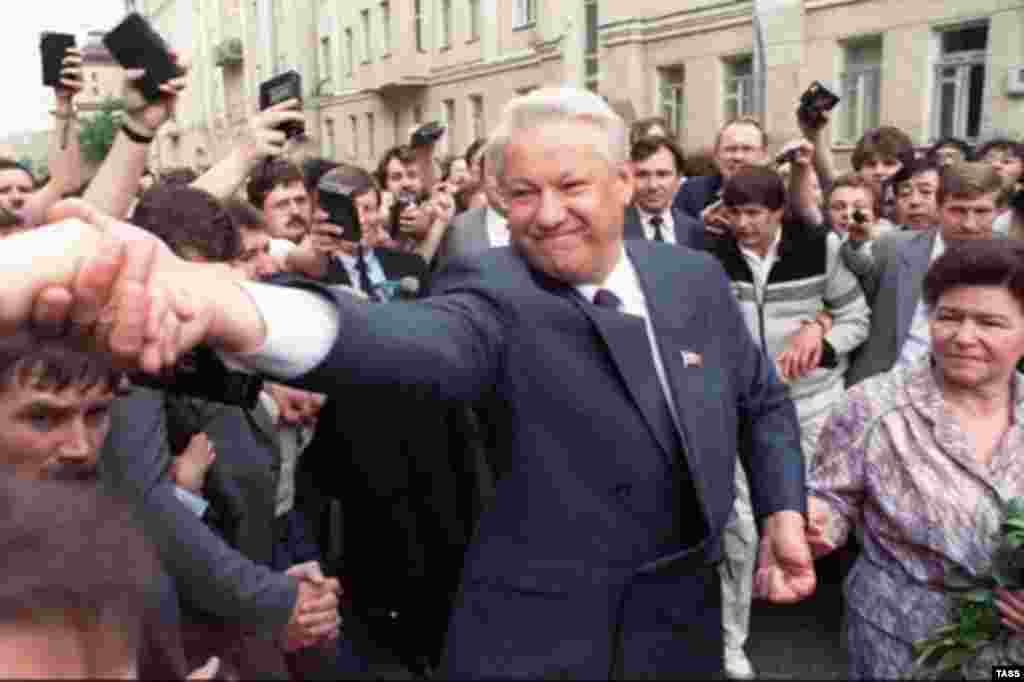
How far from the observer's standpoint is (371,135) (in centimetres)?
3516

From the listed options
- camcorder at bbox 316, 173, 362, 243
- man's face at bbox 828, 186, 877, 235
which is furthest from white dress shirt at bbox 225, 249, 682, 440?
man's face at bbox 828, 186, 877, 235

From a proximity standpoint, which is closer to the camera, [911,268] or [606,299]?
[606,299]

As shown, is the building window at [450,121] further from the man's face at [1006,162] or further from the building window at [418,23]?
the man's face at [1006,162]

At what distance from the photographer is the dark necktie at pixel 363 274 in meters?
Answer: 3.84

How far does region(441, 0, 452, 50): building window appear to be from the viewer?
28.8m

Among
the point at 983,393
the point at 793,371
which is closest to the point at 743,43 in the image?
the point at 793,371

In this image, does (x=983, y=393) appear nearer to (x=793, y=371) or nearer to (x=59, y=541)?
(x=793, y=371)

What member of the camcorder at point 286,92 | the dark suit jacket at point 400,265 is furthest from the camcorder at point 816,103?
the camcorder at point 286,92

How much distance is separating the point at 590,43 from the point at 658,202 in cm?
1856

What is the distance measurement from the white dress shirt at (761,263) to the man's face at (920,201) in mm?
1380

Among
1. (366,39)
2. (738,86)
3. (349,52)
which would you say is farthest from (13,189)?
(349,52)

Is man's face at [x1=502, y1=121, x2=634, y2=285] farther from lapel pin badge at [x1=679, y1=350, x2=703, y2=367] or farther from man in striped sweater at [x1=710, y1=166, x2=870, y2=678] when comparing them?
man in striped sweater at [x1=710, y1=166, x2=870, y2=678]

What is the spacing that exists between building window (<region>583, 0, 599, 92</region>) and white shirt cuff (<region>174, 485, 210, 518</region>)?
20237 mm

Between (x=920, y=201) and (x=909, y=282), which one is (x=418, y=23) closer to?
(x=920, y=201)
